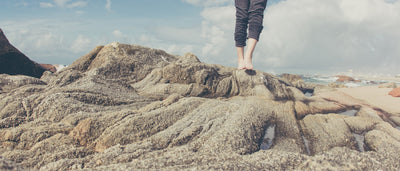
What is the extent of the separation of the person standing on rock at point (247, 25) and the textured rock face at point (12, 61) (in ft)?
29.5

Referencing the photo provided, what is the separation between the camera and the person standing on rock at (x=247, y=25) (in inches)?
213

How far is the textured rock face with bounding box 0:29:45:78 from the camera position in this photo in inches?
340

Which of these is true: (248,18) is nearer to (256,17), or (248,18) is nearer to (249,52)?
(256,17)

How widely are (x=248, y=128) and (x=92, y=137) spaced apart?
106 inches

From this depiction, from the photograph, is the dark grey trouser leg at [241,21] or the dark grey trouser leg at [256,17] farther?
the dark grey trouser leg at [241,21]

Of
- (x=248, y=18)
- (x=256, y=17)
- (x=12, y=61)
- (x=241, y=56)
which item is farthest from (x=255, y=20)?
(x=12, y=61)

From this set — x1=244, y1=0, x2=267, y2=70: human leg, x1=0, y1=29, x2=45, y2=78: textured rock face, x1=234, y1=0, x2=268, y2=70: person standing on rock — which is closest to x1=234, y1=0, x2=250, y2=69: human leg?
x1=234, y1=0, x2=268, y2=70: person standing on rock

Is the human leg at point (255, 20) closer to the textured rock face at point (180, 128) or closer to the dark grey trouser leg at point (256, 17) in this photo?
the dark grey trouser leg at point (256, 17)

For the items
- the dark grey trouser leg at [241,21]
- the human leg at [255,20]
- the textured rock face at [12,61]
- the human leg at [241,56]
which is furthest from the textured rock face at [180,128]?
the textured rock face at [12,61]

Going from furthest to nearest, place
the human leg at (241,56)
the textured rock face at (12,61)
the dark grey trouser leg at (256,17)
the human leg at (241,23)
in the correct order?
the textured rock face at (12,61)
the human leg at (241,56)
the human leg at (241,23)
the dark grey trouser leg at (256,17)

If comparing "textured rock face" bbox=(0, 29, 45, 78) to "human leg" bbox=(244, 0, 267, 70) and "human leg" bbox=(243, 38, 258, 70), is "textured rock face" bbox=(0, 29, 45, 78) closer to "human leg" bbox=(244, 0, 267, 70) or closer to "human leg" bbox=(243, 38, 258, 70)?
"human leg" bbox=(243, 38, 258, 70)

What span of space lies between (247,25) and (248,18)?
0.73 ft

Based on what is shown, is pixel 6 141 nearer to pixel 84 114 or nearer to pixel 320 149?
pixel 84 114

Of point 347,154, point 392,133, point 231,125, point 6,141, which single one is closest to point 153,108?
point 231,125
